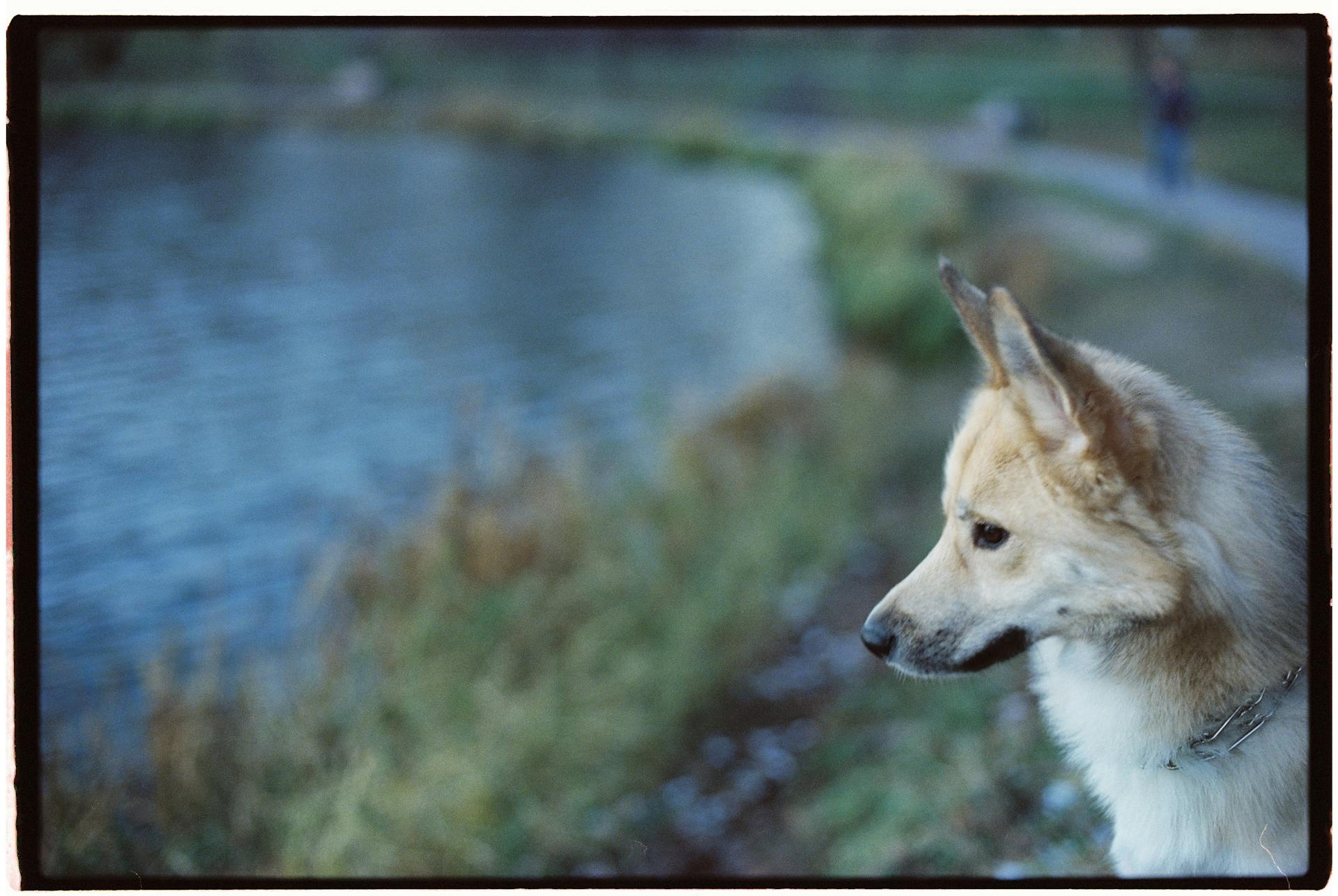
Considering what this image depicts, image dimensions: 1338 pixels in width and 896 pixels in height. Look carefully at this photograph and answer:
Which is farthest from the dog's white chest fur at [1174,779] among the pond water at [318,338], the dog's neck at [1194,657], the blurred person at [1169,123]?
the pond water at [318,338]

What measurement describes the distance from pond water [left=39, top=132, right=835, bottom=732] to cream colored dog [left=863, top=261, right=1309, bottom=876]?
3.16 meters

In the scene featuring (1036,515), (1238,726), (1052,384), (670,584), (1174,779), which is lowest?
(670,584)

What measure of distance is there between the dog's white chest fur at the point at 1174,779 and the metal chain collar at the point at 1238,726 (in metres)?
0.02

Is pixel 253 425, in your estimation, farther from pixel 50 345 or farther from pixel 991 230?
pixel 991 230

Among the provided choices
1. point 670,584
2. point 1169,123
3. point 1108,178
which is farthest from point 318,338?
point 1169,123

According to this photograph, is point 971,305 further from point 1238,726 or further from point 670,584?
point 670,584

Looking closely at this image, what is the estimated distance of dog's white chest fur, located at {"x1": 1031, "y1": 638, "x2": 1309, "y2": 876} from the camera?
1.87m

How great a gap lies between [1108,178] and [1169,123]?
120cm

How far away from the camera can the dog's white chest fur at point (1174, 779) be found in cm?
187

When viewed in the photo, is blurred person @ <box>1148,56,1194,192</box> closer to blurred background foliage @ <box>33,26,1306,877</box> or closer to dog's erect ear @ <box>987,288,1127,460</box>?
blurred background foliage @ <box>33,26,1306,877</box>

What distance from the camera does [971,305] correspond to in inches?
71.0

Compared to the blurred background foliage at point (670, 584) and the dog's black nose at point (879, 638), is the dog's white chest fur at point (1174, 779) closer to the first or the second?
the dog's black nose at point (879, 638)

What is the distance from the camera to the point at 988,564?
73.2 inches

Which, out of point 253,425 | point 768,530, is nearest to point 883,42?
point 768,530
